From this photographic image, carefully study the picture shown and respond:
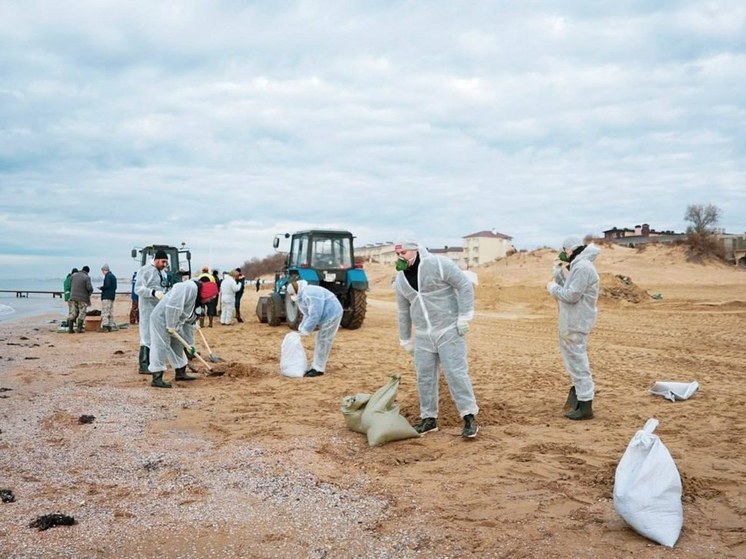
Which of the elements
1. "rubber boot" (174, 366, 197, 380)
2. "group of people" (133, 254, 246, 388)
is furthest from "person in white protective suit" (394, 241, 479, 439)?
"rubber boot" (174, 366, 197, 380)

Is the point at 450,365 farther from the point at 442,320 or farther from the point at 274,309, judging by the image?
the point at 274,309

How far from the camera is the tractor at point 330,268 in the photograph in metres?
14.4

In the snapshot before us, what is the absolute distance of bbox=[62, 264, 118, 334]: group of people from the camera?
1481 cm

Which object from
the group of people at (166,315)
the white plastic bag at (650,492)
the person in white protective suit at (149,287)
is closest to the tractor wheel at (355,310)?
the group of people at (166,315)

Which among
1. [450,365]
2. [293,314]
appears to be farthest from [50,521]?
[293,314]

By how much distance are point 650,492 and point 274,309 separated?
12991 millimetres

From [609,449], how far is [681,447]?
0.57 m

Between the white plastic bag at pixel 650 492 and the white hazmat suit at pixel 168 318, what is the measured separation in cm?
582

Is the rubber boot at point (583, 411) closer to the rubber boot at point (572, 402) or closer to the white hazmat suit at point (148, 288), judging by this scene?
the rubber boot at point (572, 402)

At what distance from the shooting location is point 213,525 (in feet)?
11.9

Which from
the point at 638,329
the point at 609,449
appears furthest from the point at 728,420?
the point at 638,329

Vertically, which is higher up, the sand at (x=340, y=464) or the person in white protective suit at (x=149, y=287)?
the person in white protective suit at (x=149, y=287)

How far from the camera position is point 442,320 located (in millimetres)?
5465

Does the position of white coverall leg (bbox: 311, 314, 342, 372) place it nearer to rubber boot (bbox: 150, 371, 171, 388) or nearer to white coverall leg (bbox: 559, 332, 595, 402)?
rubber boot (bbox: 150, 371, 171, 388)
